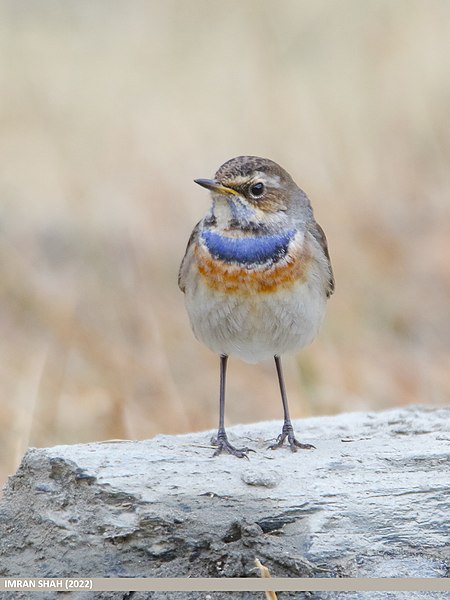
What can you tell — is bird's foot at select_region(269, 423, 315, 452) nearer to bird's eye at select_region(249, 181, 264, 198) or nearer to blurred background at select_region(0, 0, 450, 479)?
bird's eye at select_region(249, 181, 264, 198)

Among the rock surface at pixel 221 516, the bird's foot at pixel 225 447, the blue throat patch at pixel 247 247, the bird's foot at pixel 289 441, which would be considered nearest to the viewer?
the rock surface at pixel 221 516

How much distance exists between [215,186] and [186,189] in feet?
18.7

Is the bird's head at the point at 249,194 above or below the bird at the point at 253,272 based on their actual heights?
above

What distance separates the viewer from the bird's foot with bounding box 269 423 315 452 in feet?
15.8

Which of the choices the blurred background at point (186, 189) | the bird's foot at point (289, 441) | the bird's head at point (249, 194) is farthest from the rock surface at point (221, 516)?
the blurred background at point (186, 189)

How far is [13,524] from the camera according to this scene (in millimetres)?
4262

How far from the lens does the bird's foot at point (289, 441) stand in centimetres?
482

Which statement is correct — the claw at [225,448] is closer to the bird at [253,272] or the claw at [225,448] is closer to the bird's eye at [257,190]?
the bird at [253,272]

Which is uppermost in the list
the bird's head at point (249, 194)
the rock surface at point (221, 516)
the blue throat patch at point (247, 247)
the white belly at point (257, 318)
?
the bird's head at point (249, 194)

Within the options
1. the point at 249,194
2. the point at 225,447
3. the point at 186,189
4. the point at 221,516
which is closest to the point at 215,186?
the point at 249,194

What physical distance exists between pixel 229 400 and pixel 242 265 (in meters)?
3.24

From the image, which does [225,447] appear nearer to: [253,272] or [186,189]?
[253,272]

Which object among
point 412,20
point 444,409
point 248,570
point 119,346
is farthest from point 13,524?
point 412,20

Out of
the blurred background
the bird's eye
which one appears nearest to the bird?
the bird's eye
